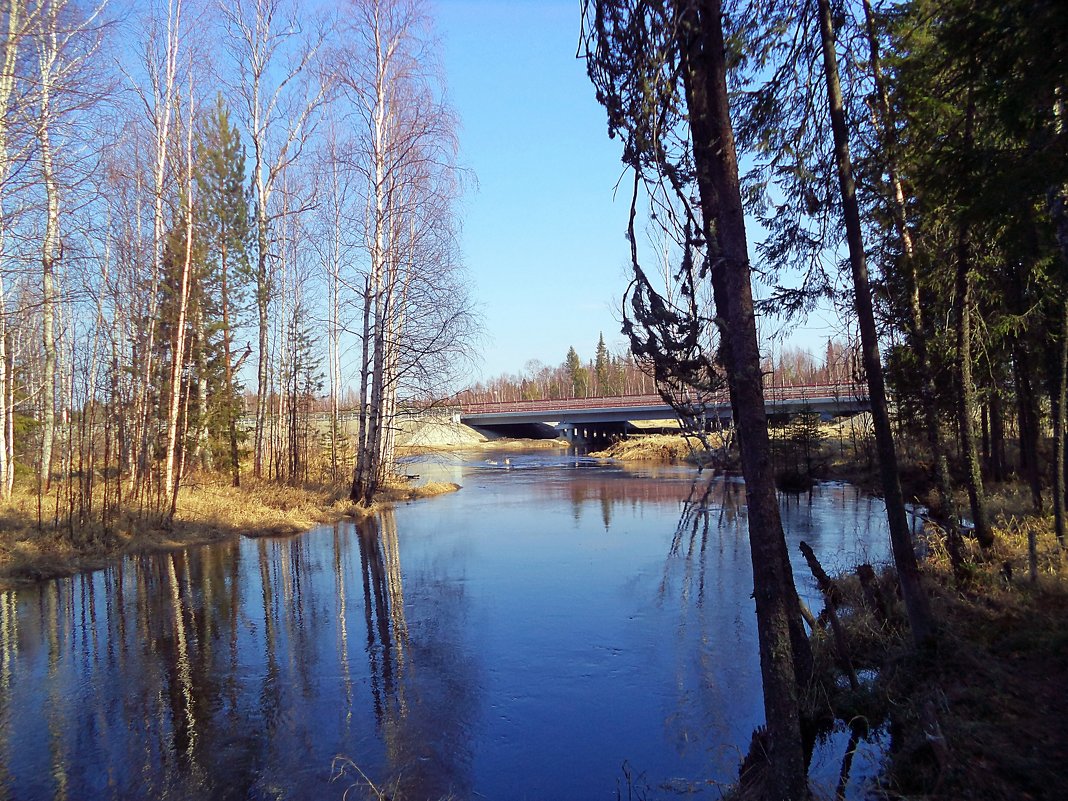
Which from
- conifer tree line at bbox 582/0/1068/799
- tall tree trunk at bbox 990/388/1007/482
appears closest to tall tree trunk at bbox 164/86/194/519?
conifer tree line at bbox 582/0/1068/799

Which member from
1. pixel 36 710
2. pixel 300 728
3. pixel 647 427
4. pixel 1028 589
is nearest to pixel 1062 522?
pixel 1028 589

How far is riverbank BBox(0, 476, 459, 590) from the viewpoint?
13.1 meters

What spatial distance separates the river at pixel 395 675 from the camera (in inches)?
224

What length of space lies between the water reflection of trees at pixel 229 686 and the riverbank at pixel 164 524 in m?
0.99

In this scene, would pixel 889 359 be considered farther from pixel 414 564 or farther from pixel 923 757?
pixel 414 564

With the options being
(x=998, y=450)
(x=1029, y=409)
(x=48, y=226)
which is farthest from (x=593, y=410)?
(x=48, y=226)

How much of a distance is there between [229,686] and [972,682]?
7284 millimetres

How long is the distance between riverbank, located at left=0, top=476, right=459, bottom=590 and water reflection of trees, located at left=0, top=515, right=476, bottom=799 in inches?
38.9

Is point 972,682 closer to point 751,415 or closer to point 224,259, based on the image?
point 751,415

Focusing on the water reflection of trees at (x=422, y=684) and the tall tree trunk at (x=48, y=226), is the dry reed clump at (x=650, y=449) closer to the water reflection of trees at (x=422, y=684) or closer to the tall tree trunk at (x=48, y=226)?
the tall tree trunk at (x=48, y=226)

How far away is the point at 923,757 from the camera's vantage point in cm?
539

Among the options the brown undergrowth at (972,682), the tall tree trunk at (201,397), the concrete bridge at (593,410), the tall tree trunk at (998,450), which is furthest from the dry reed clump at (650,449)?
the brown undergrowth at (972,682)

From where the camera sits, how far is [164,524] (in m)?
16.5

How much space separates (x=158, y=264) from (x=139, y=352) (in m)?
3.82
